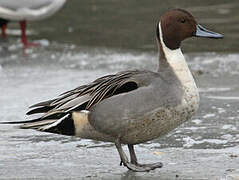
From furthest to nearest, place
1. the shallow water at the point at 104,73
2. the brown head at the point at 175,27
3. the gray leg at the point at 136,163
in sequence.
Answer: the brown head at the point at 175,27 → the shallow water at the point at 104,73 → the gray leg at the point at 136,163

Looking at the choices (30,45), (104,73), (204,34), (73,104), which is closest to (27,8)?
(30,45)

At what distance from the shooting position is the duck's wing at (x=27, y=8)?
34.8 ft

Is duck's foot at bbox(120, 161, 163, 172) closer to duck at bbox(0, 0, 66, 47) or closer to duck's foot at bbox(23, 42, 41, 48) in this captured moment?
duck's foot at bbox(23, 42, 41, 48)

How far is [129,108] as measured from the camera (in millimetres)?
4648

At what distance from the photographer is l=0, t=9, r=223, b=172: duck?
4.64 metres

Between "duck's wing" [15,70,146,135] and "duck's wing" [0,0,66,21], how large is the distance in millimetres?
5976

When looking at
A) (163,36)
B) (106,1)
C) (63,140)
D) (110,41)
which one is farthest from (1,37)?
Answer: (163,36)

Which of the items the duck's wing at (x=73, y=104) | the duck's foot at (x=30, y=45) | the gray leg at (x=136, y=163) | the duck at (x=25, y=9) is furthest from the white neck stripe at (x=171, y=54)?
the duck at (x=25, y=9)

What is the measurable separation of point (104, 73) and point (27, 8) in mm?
2783

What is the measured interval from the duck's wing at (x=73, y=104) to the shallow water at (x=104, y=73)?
303 mm

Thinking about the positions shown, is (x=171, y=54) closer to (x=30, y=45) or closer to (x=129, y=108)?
(x=129, y=108)

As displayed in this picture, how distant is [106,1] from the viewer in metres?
13.7

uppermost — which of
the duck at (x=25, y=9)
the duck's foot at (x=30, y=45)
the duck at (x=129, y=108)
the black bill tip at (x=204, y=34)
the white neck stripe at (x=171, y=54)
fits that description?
the black bill tip at (x=204, y=34)

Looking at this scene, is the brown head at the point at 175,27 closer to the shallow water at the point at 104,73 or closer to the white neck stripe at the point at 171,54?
the white neck stripe at the point at 171,54
